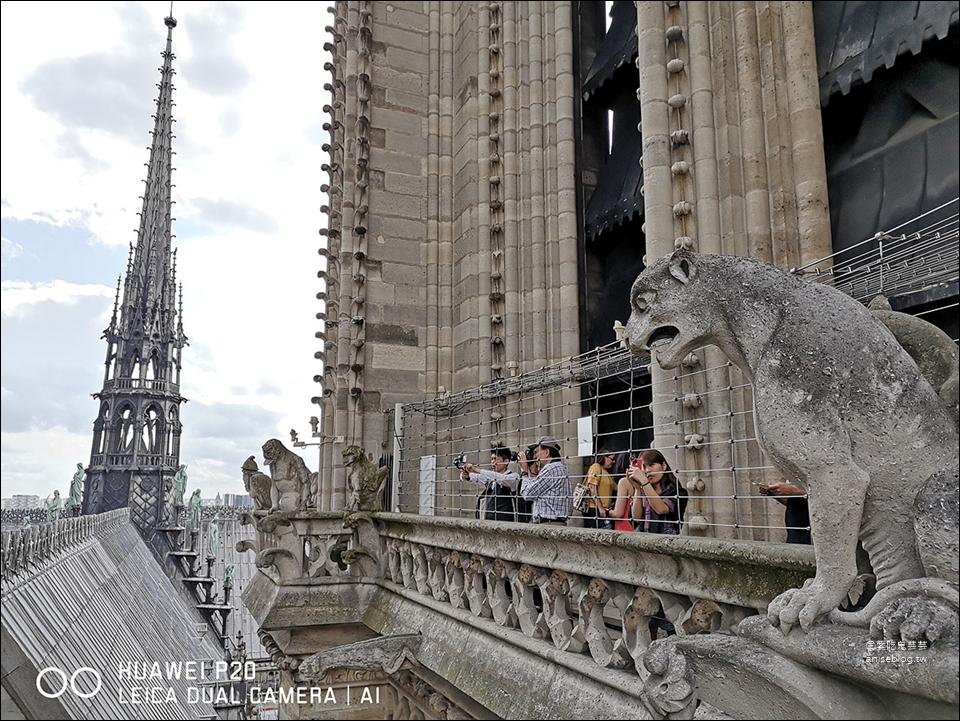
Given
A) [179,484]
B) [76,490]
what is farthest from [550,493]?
[179,484]

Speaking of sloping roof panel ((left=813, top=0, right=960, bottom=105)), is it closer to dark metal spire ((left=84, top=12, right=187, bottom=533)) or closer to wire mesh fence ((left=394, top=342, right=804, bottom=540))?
wire mesh fence ((left=394, top=342, right=804, bottom=540))

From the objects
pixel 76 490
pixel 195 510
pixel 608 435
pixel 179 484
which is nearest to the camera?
pixel 608 435

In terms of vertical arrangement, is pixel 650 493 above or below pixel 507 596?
above

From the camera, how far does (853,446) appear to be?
150cm

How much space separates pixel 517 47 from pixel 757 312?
720cm

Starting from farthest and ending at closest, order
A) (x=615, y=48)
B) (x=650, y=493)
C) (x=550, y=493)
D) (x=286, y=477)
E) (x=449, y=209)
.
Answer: (x=449, y=209)
(x=615, y=48)
(x=286, y=477)
(x=550, y=493)
(x=650, y=493)

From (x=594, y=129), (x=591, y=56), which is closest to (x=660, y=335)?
(x=594, y=129)

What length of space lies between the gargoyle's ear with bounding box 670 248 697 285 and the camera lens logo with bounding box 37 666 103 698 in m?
4.52

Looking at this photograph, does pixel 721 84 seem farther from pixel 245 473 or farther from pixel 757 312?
pixel 245 473

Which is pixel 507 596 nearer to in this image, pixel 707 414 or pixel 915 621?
pixel 707 414

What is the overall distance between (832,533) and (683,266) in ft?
2.31

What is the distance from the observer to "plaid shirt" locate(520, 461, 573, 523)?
4.19 m

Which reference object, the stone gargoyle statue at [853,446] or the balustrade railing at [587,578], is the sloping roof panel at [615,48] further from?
the stone gargoyle statue at [853,446]

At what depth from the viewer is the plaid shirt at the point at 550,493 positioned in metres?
4.19
